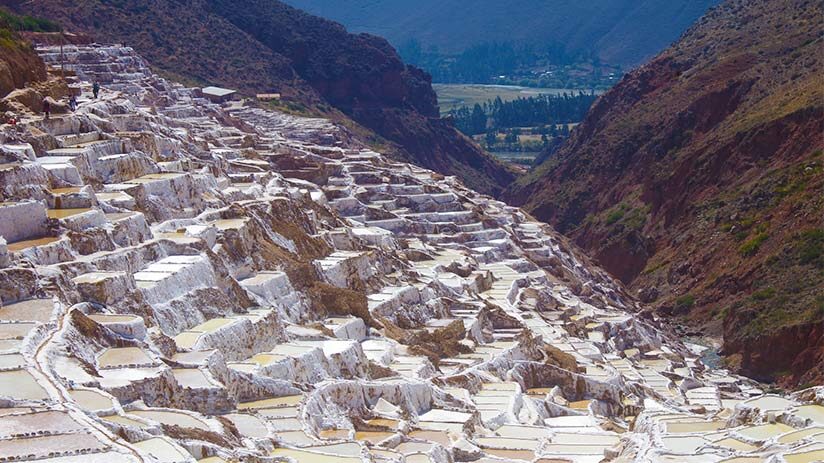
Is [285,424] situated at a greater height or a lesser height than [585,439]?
greater

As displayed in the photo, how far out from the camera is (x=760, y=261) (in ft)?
281

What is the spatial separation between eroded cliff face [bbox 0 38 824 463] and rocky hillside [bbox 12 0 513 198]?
181 ft

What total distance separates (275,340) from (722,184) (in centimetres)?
6959

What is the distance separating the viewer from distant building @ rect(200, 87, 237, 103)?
4222 inches

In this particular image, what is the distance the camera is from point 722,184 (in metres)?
107

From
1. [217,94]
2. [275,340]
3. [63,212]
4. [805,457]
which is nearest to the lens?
[805,457]

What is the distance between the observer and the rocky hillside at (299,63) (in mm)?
125125

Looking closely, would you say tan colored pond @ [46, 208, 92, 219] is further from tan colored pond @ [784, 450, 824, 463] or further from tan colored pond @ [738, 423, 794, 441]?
tan colored pond @ [784, 450, 824, 463]

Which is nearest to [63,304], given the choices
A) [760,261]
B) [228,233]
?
[228,233]

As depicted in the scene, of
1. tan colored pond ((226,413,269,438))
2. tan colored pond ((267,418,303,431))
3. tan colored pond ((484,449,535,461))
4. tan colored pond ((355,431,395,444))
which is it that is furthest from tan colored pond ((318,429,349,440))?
tan colored pond ((484,449,535,461))

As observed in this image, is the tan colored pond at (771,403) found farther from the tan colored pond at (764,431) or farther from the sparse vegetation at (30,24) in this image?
the sparse vegetation at (30,24)

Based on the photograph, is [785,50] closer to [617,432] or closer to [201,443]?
[617,432]

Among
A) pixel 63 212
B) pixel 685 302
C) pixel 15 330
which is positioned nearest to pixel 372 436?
pixel 15 330

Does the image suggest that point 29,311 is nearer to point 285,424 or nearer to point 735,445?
point 285,424
